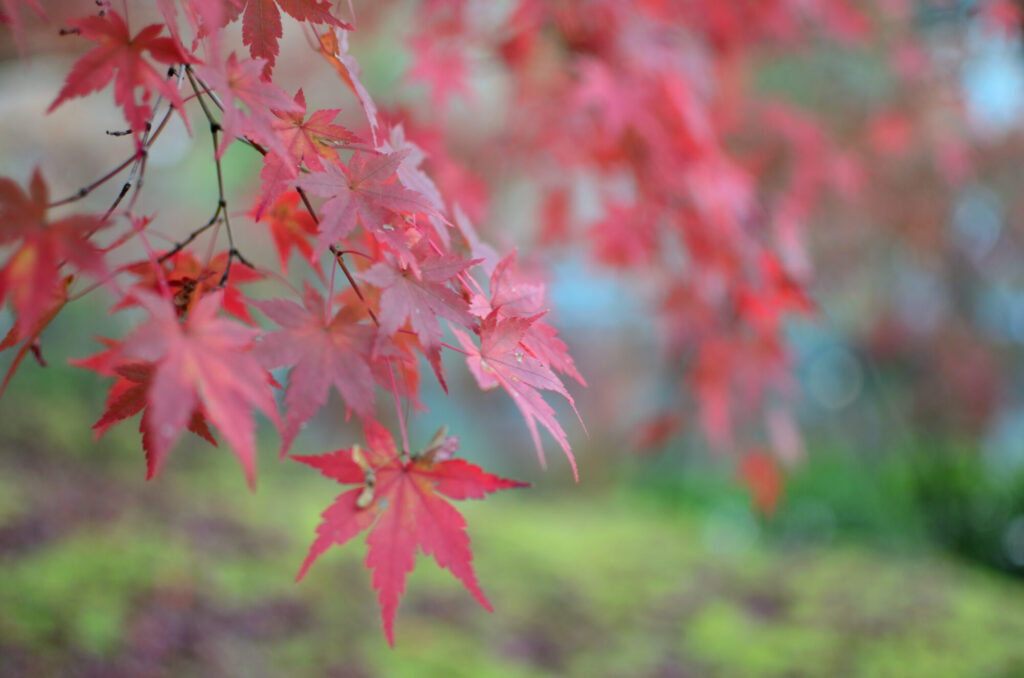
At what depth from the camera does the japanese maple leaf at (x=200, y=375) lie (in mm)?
468

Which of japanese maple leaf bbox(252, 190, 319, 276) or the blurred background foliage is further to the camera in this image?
the blurred background foliage

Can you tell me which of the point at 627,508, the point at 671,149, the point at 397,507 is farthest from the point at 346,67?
the point at 627,508

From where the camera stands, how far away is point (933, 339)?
15.4ft

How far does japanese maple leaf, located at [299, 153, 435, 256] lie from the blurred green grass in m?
1.63

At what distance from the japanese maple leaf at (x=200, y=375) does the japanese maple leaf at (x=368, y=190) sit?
17cm

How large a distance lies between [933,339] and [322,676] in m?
4.29

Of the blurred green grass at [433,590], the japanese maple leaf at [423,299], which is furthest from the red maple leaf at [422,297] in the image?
the blurred green grass at [433,590]

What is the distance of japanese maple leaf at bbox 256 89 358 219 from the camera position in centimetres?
69

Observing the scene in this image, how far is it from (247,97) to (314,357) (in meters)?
0.23

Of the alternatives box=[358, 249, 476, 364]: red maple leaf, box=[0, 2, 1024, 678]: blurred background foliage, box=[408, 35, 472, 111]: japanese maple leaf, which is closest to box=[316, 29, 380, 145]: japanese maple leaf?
box=[358, 249, 476, 364]: red maple leaf

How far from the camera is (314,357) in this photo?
1.99 ft

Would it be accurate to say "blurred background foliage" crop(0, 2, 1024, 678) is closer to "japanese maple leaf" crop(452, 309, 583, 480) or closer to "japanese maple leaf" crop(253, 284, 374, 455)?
"japanese maple leaf" crop(452, 309, 583, 480)

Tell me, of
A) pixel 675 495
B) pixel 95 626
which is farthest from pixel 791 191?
pixel 675 495

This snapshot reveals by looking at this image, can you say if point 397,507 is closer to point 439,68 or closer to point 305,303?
point 305,303
